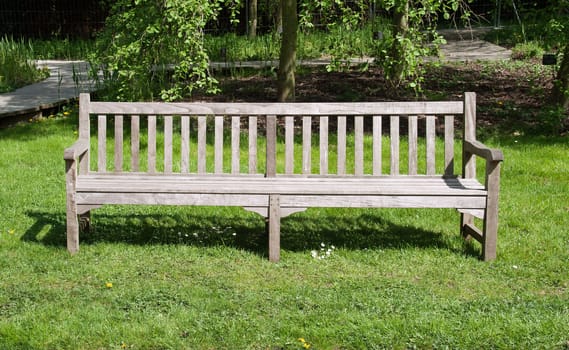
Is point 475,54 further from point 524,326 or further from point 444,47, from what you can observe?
point 524,326

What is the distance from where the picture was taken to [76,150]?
5.37m

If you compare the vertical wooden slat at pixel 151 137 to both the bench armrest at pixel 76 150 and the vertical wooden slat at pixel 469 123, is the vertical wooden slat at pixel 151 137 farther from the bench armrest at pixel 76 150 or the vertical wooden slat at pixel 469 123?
the vertical wooden slat at pixel 469 123

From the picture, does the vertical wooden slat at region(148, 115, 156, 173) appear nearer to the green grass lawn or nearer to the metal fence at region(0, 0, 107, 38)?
the green grass lawn

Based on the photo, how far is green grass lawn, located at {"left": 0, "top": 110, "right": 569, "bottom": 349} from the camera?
4031 mm

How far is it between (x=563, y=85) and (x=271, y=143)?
195 inches

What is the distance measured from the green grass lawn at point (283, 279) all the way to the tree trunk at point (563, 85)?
2276mm

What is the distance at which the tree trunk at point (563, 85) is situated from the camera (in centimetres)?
903

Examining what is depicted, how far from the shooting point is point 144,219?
249 inches

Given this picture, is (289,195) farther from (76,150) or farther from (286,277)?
(76,150)

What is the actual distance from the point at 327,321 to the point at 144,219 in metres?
2.60

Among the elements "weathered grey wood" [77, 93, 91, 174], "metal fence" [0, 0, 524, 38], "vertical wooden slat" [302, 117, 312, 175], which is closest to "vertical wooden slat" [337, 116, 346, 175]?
"vertical wooden slat" [302, 117, 312, 175]

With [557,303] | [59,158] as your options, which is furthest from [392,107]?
[59,158]

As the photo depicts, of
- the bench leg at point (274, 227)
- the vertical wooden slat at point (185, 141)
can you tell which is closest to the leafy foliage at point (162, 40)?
the vertical wooden slat at point (185, 141)

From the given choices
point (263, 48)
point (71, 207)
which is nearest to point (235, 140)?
point (71, 207)
